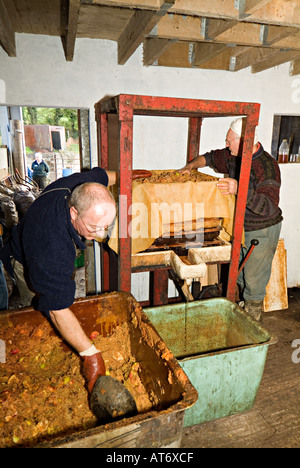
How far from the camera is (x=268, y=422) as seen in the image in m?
2.62

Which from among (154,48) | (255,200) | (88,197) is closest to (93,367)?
(88,197)

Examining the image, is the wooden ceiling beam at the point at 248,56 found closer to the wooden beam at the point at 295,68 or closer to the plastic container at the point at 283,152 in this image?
the wooden beam at the point at 295,68

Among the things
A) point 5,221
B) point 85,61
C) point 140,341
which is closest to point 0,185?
point 5,221

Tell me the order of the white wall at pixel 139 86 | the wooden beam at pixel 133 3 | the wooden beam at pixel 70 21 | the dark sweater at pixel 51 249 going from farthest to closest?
the white wall at pixel 139 86, the wooden beam at pixel 70 21, the wooden beam at pixel 133 3, the dark sweater at pixel 51 249

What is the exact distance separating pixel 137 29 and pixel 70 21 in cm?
62

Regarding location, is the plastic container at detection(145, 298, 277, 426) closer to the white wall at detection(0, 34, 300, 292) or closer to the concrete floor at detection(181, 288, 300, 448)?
the concrete floor at detection(181, 288, 300, 448)

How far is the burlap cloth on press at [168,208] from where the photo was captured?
2.68 metres

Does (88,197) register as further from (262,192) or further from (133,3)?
(262,192)

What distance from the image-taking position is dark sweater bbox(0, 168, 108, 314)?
1.86m

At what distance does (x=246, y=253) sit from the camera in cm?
362

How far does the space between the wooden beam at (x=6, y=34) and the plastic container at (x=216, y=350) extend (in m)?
2.88

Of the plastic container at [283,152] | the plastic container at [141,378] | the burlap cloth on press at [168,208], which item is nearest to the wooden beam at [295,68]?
the plastic container at [283,152]
